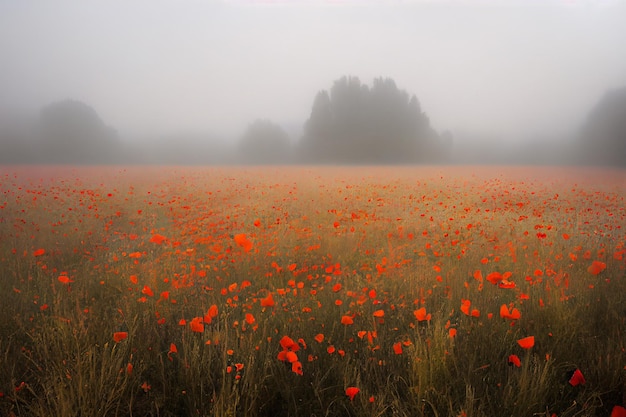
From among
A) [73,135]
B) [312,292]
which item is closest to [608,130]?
[312,292]

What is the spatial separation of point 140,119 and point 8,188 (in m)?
1.83

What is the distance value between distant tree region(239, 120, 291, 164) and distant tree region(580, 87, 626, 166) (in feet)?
13.2

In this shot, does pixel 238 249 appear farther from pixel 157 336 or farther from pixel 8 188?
pixel 8 188

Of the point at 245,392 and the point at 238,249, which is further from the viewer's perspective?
the point at 238,249

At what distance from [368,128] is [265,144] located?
1.54 m

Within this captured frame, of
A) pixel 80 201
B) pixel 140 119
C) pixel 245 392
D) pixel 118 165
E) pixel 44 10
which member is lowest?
pixel 245 392

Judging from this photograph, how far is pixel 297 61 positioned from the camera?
5.15m

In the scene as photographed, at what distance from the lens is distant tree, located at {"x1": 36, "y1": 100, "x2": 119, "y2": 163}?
4836mm

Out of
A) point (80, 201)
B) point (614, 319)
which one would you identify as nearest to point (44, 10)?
point (80, 201)

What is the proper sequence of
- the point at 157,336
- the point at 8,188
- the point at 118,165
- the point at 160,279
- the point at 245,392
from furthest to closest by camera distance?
the point at 118,165 < the point at 8,188 < the point at 160,279 < the point at 157,336 < the point at 245,392

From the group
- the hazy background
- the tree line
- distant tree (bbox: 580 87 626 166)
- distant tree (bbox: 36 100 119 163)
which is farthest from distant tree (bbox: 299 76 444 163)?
distant tree (bbox: 36 100 119 163)

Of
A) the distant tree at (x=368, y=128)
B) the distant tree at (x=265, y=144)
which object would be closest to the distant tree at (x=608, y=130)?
the distant tree at (x=368, y=128)

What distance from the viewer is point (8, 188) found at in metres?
4.55

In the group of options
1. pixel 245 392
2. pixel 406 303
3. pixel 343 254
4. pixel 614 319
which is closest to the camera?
pixel 245 392
